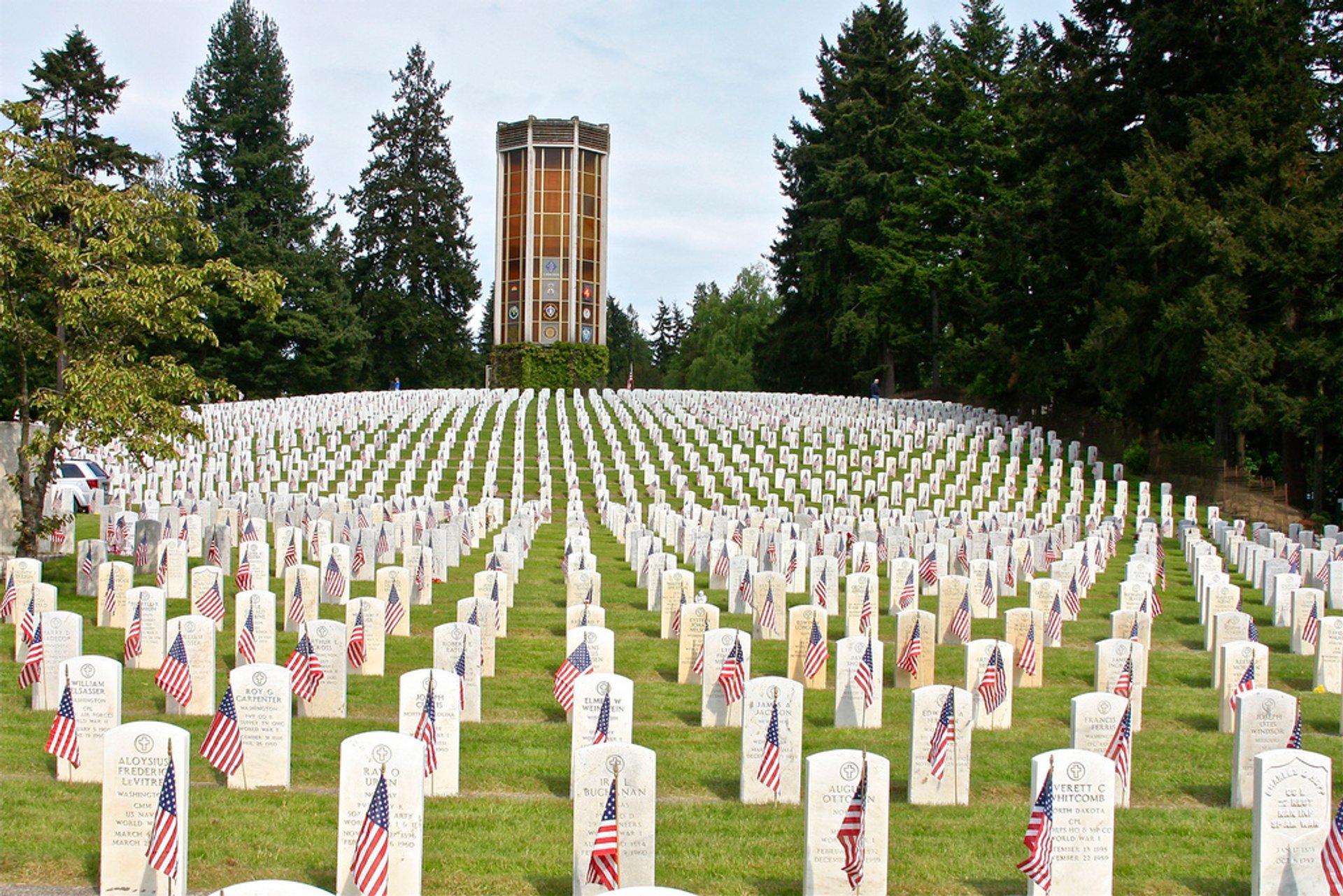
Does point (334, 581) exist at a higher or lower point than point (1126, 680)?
higher

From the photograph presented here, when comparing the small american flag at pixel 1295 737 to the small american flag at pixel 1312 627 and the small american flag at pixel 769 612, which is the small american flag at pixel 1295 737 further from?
the small american flag at pixel 769 612

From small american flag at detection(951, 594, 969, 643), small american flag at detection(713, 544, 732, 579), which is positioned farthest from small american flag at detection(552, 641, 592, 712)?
small american flag at detection(713, 544, 732, 579)

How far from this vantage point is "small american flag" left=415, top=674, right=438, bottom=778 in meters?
9.22

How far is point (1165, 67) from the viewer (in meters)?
36.9

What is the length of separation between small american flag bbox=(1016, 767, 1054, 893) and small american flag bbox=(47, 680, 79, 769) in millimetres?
6640

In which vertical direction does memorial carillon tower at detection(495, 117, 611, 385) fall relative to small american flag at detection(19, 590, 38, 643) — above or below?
above

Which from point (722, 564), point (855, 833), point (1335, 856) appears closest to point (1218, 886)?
point (1335, 856)

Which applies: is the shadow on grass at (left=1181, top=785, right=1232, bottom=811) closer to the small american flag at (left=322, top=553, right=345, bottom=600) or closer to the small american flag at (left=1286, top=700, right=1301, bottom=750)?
the small american flag at (left=1286, top=700, right=1301, bottom=750)

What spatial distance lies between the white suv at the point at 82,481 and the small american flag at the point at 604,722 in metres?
17.8

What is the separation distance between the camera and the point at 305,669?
11.3 meters

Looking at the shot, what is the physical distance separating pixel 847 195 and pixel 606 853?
181 ft

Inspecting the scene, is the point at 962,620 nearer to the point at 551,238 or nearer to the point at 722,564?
the point at 722,564

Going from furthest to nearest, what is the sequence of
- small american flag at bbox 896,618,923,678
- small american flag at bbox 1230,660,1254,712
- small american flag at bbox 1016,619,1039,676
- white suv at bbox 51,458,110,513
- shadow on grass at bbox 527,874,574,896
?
white suv at bbox 51,458,110,513 < small american flag at bbox 1016,619,1039,676 < small american flag at bbox 896,618,923,678 < small american flag at bbox 1230,660,1254,712 < shadow on grass at bbox 527,874,574,896

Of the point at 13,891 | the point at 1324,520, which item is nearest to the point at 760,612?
the point at 13,891
